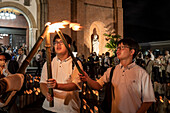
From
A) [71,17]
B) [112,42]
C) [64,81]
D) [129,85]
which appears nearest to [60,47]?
[64,81]

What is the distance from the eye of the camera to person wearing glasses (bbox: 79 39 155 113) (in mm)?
2391

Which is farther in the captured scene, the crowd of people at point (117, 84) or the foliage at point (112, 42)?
the foliage at point (112, 42)

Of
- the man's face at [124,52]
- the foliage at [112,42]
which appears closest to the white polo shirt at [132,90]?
the man's face at [124,52]

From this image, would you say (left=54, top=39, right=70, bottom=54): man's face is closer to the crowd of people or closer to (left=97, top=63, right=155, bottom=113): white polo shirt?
the crowd of people

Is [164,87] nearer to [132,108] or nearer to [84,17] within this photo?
[132,108]

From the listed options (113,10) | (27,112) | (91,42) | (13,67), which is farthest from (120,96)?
(113,10)

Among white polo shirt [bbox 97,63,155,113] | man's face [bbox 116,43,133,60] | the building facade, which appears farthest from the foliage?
white polo shirt [bbox 97,63,155,113]

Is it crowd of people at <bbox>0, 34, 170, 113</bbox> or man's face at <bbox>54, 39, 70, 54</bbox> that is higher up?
man's face at <bbox>54, 39, 70, 54</bbox>

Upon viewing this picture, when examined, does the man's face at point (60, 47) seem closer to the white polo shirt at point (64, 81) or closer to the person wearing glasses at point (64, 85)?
the person wearing glasses at point (64, 85)

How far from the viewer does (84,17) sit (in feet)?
69.5

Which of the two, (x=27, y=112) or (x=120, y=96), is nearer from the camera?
(x=120, y=96)

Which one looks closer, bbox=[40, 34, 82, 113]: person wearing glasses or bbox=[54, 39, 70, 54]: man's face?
bbox=[40, 34, 82, 113]: person wearing glasses

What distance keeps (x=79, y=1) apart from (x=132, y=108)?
19.2 meters

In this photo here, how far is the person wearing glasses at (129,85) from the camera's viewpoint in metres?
2.39
